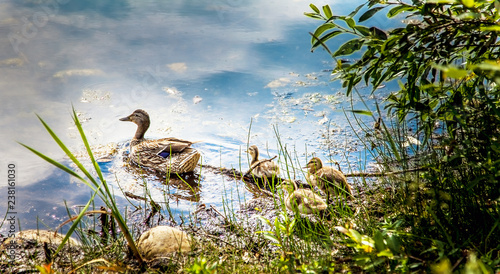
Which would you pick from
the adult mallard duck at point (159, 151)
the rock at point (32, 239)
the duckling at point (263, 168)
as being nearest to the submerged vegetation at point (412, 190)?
the rock at point (32, 239)

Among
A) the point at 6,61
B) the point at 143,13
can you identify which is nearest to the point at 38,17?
the point at 6,61

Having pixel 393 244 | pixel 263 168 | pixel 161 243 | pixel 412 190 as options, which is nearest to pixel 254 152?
pixel 263 168

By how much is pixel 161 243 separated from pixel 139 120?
2.49 meters

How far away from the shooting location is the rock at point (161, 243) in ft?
7.54

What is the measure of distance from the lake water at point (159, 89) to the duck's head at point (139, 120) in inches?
6.3

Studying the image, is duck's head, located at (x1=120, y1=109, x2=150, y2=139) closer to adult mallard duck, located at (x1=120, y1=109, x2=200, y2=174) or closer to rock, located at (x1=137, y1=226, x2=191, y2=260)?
adult mallard duck, located at (x1=120, y1=109, x2=200, y2=174)

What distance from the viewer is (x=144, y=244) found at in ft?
7.71

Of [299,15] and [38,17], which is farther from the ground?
[299,15]

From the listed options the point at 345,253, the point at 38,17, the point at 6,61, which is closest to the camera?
the point at 345,253

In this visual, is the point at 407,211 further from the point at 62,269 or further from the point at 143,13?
the point at 143,13

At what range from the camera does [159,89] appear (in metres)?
5.05

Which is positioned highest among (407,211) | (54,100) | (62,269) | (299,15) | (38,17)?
(299,15)

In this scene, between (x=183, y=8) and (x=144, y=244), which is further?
(x=183, y=8)

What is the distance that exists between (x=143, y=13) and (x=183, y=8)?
1.93ft
